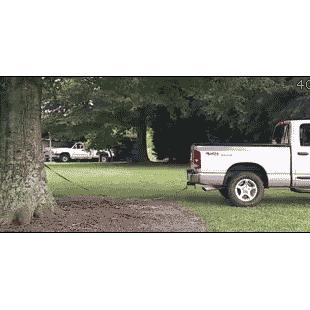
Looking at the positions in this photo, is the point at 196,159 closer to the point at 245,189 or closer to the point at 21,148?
the point at 245,189

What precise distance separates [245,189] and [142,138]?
7.18 feet

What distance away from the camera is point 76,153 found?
1238 cm

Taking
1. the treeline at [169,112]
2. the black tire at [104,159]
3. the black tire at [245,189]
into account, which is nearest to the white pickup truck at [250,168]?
the black tire at [245,189]

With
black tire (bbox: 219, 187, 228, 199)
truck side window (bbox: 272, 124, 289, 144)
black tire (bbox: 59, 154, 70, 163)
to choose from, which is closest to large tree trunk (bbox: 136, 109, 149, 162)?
black tire (bbox: 59, 154, 70, 163)

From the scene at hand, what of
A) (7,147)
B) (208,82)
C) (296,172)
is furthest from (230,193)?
(7,147)

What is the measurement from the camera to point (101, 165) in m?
13.2

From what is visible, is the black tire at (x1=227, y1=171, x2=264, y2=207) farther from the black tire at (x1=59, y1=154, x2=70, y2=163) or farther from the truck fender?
the black tire at (x1=59, y1=154, x2=70, y2=163)

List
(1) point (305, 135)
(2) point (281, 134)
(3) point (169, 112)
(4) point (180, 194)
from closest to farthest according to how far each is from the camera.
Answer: (3) point (169, 112) → (1) point (305, 135) → (2) point (281, 134) → (4) point (180, 194)

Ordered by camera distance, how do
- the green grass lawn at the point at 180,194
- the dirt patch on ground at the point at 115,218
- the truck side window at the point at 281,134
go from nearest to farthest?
the dirt patch on ground at the point at 115,218, the green grass lawn at the point at 180,194, the truck side window at the point at 281,134

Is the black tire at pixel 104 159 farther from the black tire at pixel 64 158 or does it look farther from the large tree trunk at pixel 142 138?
the black tire at pixel 64 158

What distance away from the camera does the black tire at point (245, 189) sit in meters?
12.3

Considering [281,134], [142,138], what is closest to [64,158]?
[142,138]

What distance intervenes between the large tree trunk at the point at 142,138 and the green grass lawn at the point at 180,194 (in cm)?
31

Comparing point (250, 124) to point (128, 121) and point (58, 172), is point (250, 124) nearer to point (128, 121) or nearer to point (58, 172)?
point (128, 121)
